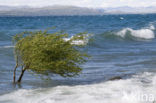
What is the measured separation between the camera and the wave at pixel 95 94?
22.6 ft

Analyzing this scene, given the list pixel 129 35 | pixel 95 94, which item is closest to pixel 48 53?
pixel 95 94

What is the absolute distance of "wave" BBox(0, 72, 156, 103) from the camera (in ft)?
22.6

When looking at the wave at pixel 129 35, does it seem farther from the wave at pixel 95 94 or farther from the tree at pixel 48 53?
the tree at pixel 48 53

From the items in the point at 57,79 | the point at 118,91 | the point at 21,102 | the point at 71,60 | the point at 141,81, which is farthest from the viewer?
the point at 57,79

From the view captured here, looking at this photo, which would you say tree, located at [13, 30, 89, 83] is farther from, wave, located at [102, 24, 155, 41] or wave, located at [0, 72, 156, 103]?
wave, located at [102, 24, 155, 41]

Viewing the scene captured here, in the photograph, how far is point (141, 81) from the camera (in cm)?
915

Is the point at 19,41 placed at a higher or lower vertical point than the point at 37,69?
higher

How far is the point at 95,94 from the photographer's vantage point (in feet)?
24.3

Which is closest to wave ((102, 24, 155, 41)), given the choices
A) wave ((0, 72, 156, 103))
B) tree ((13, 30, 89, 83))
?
wave ((0, 72, 156, 103))

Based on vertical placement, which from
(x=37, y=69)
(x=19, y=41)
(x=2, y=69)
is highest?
(x=19, y=41)

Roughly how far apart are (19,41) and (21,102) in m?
2.06

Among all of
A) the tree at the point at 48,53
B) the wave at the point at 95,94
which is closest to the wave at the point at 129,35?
the wave at the point at 95,94

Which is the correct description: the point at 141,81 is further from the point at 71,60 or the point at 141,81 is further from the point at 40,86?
the point at 40,86

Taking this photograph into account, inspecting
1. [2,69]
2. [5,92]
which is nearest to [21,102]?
[5,92]
